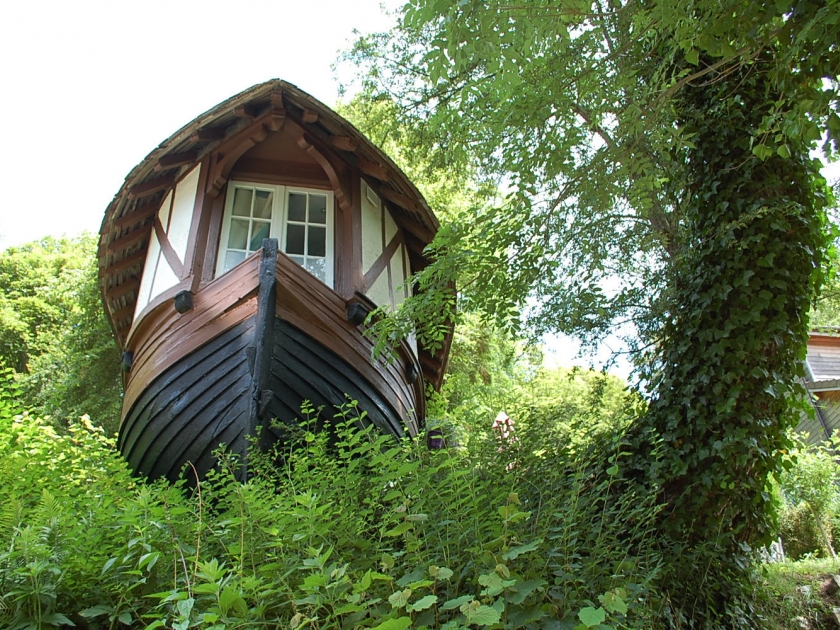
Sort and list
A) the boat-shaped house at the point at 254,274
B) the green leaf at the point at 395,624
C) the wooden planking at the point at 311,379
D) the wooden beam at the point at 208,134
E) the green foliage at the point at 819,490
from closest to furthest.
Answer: the green leaf at the point at 395,624 → the wooden planking at the point at 311,379 → the boat-shaped house at the point at 254,274 → the wooden beam at the point at 208,134 → the green foliage at the point at 819,490

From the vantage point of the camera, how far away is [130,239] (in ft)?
23.8

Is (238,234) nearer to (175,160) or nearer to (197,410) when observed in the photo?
(175,160)

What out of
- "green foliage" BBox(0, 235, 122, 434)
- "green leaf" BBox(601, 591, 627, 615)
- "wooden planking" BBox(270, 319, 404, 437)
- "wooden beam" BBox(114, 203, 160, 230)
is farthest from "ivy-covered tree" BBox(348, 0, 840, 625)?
"green foliage" BBox(0, 235, 122, 434)

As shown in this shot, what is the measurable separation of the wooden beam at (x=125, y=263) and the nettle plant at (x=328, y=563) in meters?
4.58

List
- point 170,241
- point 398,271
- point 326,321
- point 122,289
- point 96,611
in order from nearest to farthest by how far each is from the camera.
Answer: point 96,611 < point 326,321 < point 170,241 < point 398,271 < point 122,289

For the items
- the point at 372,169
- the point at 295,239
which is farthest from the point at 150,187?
the point at 372,169

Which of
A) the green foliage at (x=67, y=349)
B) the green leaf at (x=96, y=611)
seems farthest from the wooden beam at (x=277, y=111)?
the green leaf at (x=96, y=611)

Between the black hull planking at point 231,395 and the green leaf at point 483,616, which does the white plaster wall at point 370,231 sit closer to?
the black hull planking at point 231,395

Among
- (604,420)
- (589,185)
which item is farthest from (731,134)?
(604,420)

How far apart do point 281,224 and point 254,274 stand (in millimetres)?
1310

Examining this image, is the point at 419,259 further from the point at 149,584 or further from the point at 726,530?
the point at 149,584

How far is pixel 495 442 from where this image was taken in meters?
3.16

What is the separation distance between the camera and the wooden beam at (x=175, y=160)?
22.1 ft

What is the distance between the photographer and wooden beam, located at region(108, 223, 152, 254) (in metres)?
7.02
